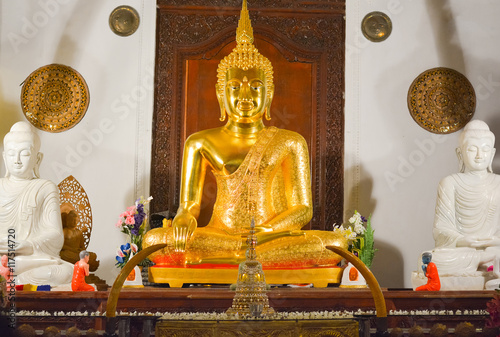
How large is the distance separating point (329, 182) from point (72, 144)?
2.12 meters

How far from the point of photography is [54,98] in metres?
6.22

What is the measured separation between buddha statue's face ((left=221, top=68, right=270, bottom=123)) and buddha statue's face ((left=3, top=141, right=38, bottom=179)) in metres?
1.50

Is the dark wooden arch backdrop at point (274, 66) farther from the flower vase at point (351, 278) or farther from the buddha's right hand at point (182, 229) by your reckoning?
the flower vase at point (351, 278)

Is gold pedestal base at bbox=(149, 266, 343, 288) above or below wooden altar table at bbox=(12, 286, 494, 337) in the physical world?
above

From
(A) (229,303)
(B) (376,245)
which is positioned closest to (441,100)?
(B) (376,245)

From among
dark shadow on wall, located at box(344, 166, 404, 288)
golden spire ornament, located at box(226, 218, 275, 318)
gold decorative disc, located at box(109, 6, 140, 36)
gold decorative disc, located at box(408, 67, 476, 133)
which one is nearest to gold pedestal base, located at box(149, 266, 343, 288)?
dark shadow on wall, located at box(344, 166, 404, 288)

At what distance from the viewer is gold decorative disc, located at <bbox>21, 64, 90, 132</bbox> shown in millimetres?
6160

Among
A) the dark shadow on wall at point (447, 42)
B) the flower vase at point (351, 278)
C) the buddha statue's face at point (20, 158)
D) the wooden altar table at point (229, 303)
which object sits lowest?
the wooden altar table at point (229, 303)

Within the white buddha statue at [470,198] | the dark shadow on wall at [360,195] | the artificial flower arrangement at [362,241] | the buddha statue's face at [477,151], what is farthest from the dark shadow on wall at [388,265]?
the buddha statue's face at [477,151]

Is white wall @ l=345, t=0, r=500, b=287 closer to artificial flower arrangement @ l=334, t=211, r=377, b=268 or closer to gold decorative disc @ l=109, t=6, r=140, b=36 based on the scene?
artificial flower arrangement @ l=334, t=211, r=377, b=268

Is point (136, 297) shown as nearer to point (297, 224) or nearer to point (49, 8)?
point (297, 224)

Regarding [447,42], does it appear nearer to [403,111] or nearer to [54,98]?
[403,111]

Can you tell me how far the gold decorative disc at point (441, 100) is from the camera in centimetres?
616

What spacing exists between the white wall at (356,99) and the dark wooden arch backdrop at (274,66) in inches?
4.4
